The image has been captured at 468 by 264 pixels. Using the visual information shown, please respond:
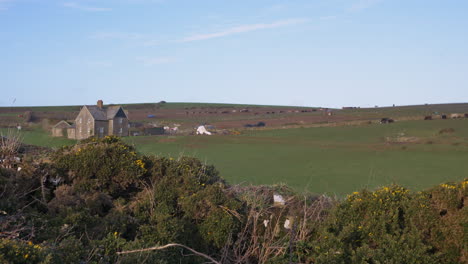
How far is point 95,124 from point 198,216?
46583 mm

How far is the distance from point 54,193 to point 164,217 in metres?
2.47

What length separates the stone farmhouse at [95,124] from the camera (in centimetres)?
5259

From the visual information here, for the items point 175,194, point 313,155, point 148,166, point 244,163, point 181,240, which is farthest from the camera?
point 313,155

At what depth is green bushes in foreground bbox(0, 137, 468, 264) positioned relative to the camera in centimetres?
742

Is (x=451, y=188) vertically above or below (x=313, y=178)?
above

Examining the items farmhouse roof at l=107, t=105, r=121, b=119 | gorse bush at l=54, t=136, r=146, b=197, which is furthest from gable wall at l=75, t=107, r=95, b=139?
gorse bush at l=54, t=136, r=146, b=197

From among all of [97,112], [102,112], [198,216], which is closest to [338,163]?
[198,216]

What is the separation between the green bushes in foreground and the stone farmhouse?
4289 centimetres

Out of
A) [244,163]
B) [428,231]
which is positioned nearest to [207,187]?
[428,231]

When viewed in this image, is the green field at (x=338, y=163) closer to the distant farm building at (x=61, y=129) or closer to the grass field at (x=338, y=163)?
the grass field at (x=338, y=163)

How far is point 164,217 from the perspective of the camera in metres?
7.84

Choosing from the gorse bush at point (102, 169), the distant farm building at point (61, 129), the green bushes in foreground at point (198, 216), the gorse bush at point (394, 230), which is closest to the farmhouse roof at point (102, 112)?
the distant farm building at point (61, 129)

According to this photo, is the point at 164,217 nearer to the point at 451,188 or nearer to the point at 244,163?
the point at 451,188

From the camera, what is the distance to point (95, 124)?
52656mm
